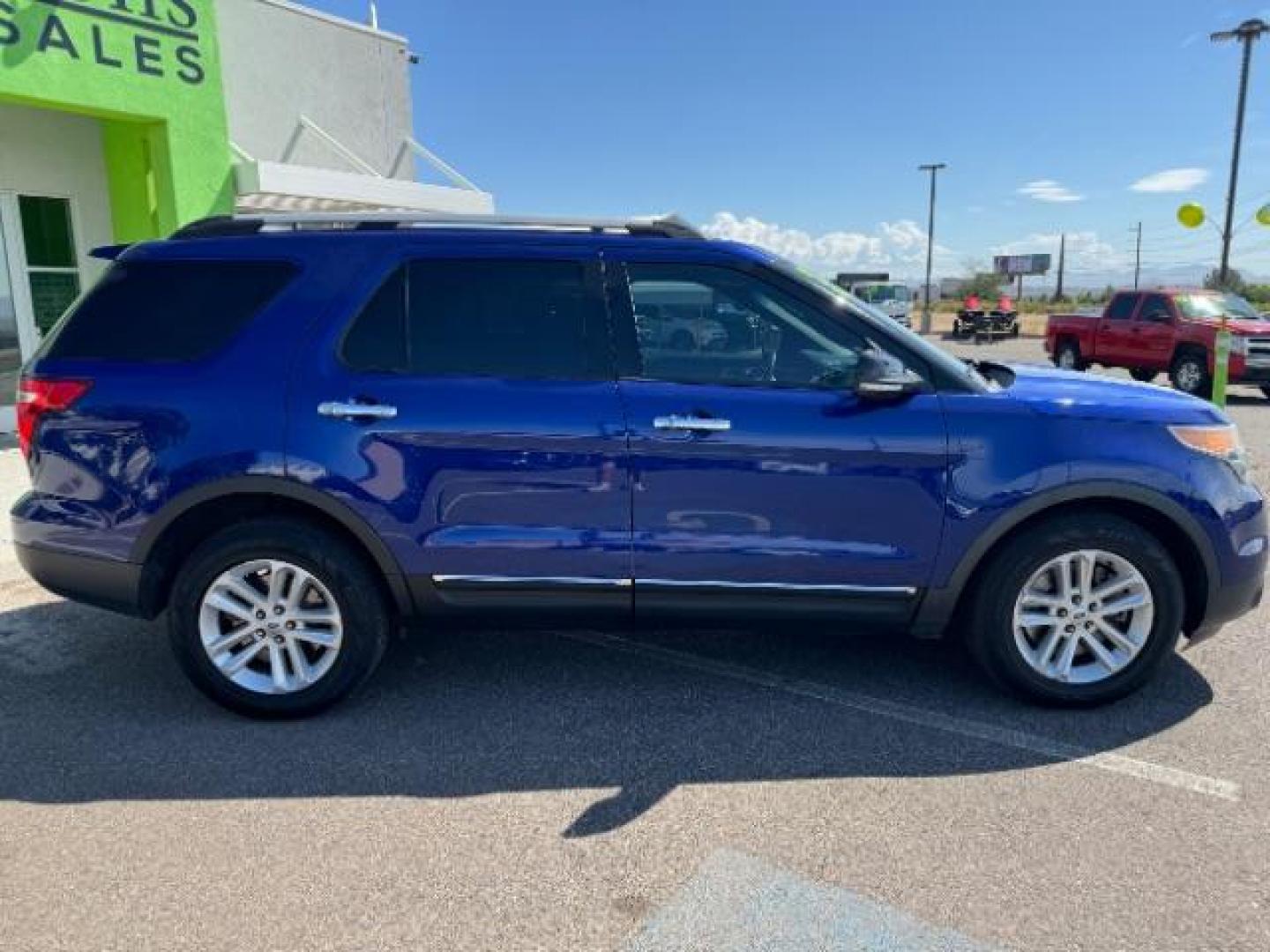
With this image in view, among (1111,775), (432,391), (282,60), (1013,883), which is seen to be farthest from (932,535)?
(282,60)

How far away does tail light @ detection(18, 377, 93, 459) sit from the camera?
3.51 meters

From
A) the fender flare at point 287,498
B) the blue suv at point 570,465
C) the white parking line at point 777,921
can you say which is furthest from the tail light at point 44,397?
the white parking line at point 777,921

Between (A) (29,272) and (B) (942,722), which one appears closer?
(B) (942,722)

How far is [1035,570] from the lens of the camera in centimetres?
349

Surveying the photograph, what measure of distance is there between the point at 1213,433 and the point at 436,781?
325 centimetres

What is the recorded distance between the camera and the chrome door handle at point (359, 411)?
11.1 feet

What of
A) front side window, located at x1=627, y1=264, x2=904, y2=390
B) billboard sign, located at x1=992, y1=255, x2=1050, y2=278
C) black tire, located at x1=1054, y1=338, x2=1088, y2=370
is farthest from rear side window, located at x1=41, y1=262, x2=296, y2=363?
billboard sign, located at x1=992, y1=255, x2=1050, y2=278

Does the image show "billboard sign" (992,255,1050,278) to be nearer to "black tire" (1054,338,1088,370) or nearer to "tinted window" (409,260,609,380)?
"black tire" (1054,338,1088,370)

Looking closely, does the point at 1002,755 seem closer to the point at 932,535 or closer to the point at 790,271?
the point at 932,535

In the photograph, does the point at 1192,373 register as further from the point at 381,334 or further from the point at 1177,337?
the point at 381,334

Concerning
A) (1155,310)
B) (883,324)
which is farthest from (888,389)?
(1155,310)

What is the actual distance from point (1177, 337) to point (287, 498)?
15472 mm

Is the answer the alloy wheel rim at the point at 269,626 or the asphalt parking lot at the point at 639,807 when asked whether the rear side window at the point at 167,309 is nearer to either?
the alloy wheel rim at the point at 269,626

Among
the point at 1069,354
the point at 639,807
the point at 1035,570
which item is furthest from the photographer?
the point at 1069,354
